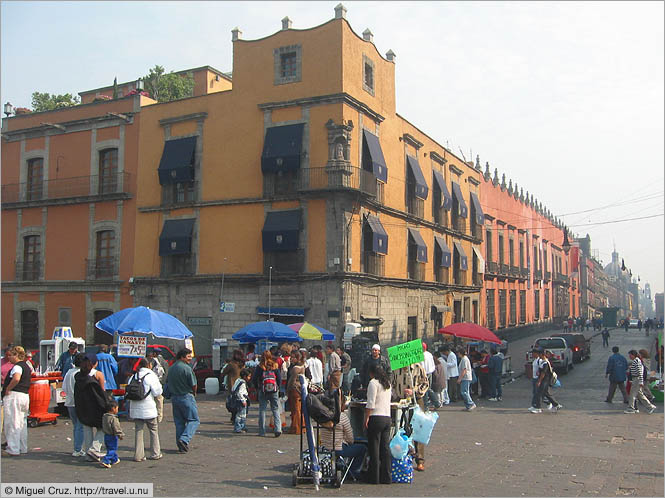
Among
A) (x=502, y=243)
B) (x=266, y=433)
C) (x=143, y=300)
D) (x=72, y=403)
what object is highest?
(x=502, y=243)

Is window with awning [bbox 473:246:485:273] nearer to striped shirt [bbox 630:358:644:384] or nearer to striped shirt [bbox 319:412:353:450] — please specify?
striped shirt [bbox 630:358:644:384]

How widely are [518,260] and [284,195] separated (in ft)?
106

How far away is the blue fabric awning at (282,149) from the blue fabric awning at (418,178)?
7555mm

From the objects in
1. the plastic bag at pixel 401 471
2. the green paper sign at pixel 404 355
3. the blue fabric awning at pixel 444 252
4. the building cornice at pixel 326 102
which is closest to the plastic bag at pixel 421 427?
the plastic bag at pixel 401 471

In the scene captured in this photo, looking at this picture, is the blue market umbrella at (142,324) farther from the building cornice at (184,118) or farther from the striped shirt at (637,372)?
the building cornice at (184,118)

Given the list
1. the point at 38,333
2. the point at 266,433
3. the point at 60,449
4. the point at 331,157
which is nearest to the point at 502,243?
the point at 331,157

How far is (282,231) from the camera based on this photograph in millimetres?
25297

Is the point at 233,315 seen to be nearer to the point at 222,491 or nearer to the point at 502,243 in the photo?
the point at 222,491

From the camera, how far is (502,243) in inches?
1933

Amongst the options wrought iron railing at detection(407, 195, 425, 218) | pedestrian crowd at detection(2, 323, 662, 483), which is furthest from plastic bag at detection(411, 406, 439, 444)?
wrought iron railing at detection(407, 195, 425, 218)

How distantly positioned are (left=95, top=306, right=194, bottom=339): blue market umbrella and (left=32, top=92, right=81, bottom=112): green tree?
105 ft

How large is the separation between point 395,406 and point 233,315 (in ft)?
58.0

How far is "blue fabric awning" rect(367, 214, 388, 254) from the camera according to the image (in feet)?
86.3

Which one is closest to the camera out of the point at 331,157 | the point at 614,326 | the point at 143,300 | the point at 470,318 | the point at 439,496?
the point at 439,496
